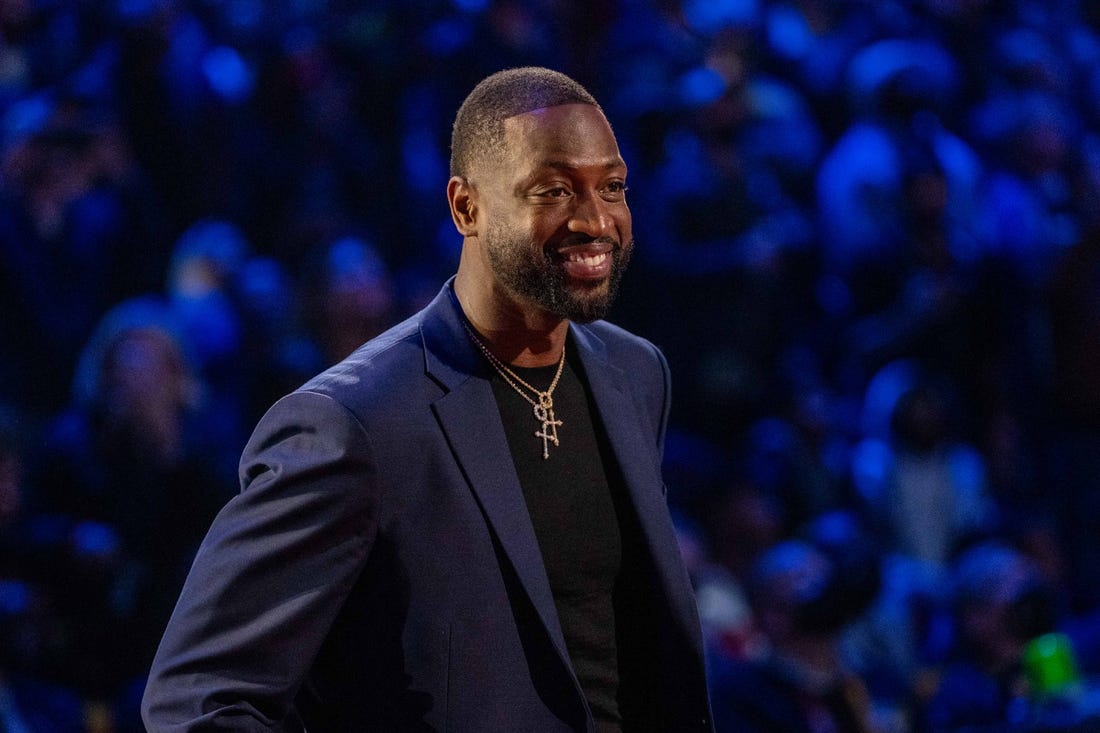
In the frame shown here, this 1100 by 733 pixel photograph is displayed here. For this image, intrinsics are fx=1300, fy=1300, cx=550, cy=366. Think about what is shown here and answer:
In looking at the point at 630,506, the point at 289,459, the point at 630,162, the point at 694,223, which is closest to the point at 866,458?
the point at 694,223

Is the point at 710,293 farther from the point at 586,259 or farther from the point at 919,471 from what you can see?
the point at 586,259

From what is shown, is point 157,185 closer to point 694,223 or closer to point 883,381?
point 694,223

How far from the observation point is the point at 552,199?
1.44m

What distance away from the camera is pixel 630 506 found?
1.52 metres

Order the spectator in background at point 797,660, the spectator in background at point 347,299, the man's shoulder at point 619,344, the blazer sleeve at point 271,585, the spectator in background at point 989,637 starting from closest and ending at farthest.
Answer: the blazer sleeve at point 271,585
the man's shoulder at point 619,344
the spectator in background at point 797,660
the spectator in background at point 989,637
the spectator in background at point 347,299

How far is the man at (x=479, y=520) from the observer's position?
127 cm

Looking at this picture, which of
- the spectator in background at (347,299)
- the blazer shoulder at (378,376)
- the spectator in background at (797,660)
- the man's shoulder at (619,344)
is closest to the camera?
the blazer shoulder at (378,376)

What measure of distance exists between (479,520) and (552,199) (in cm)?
36

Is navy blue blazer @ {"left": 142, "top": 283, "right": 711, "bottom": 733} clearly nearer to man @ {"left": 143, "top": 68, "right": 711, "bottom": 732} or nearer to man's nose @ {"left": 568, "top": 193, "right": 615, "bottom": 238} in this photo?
man @ {"left": 143, "top": 68, "right": 711, "bottom": 732}

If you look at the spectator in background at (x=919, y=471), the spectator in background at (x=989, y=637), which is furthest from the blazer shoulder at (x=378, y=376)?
the spectator in background at (x=919, y=471)

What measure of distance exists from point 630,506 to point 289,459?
42cm

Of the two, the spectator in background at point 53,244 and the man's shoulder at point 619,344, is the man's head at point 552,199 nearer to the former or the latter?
the man's shoulder at point 619,344

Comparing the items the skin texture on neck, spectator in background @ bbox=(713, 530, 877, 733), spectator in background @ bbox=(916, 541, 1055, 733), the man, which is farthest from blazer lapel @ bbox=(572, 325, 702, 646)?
spectator in background @ bbox=(916, 541, 1055, 733)

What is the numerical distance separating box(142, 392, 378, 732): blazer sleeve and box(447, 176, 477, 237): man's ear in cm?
33
